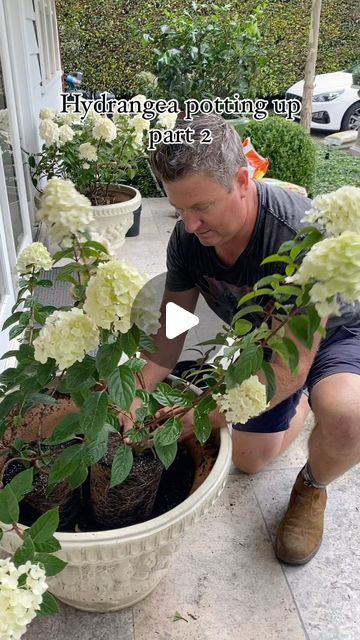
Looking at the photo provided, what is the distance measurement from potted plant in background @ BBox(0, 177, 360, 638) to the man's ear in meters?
0.34

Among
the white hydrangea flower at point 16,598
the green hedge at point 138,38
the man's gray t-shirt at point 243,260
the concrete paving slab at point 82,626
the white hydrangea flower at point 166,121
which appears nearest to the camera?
the white hydrangea flower at point 16,598

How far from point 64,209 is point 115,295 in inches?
6.1

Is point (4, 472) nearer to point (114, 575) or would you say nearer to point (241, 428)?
point (114, 575)

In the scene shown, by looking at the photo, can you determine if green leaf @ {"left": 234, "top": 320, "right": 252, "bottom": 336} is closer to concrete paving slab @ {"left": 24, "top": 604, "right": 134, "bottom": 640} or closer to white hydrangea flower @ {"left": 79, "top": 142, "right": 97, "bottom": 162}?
concrete paving slab @ {"left": 24, "top": 604, "right": 134, "bottom": 640}

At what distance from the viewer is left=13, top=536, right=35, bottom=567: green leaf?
2.40 feet

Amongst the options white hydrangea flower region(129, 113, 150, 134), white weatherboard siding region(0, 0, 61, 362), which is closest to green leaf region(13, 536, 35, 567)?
white weatherboard siding region(0, 0, 61, 362)

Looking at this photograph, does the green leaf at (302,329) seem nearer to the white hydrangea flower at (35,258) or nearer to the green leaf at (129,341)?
the green leaf at (129,341)

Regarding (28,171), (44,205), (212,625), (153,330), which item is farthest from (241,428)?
(28,171)

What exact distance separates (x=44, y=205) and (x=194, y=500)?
57 centimetres

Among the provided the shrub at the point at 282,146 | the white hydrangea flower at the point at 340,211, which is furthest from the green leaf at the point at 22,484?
the shrub at the point at 282,146

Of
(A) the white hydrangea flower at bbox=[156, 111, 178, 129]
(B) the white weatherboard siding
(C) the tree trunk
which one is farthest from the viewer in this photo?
(C) the tree trunk

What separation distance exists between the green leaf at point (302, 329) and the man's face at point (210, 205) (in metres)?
0.48

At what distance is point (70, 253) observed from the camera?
86 cm

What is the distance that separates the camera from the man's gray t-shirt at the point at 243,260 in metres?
1.30
